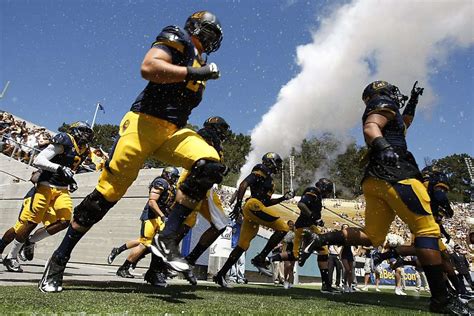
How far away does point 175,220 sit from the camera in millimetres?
3297

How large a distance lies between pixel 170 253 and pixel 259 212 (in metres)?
3.67

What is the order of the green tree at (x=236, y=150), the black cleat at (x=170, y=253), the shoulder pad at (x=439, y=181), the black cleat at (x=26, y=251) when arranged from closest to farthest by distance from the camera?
the black cleat at (x=170, y=253)
the shoulder pad at (x=439, y=181)
the black cleat at (x=26, y=251)
the green tree at (x=236, y=150)

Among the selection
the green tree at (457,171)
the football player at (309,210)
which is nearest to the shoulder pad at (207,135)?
the football player at (309,210)

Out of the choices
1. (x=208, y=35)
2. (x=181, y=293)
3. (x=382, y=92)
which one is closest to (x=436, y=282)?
(x=382, y=92)

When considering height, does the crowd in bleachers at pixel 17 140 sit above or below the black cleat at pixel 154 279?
above

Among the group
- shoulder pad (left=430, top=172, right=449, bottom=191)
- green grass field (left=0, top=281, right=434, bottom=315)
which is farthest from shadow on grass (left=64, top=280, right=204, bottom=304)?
shoulder pad (left=430, top=172, right=449, bottom=191)

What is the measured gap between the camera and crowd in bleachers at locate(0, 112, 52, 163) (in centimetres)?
1774

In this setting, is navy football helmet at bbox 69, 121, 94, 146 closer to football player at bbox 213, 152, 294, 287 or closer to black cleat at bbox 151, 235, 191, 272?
football player at bbox 213, 152, 294, 287

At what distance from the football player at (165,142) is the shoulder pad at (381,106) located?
1701 millimetres

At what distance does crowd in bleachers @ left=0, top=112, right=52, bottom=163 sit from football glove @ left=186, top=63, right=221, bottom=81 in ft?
48.9

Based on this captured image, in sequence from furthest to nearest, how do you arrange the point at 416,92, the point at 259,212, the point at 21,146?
the point at 21,146 → the point at 259,212 → the point at 416,92

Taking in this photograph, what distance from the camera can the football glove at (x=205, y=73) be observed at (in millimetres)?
3084

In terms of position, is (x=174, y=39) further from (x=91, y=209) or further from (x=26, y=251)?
(x=26, y=251)

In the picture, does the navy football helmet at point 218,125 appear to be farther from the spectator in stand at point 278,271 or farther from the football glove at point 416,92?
the spectator in stand at point 278,271
